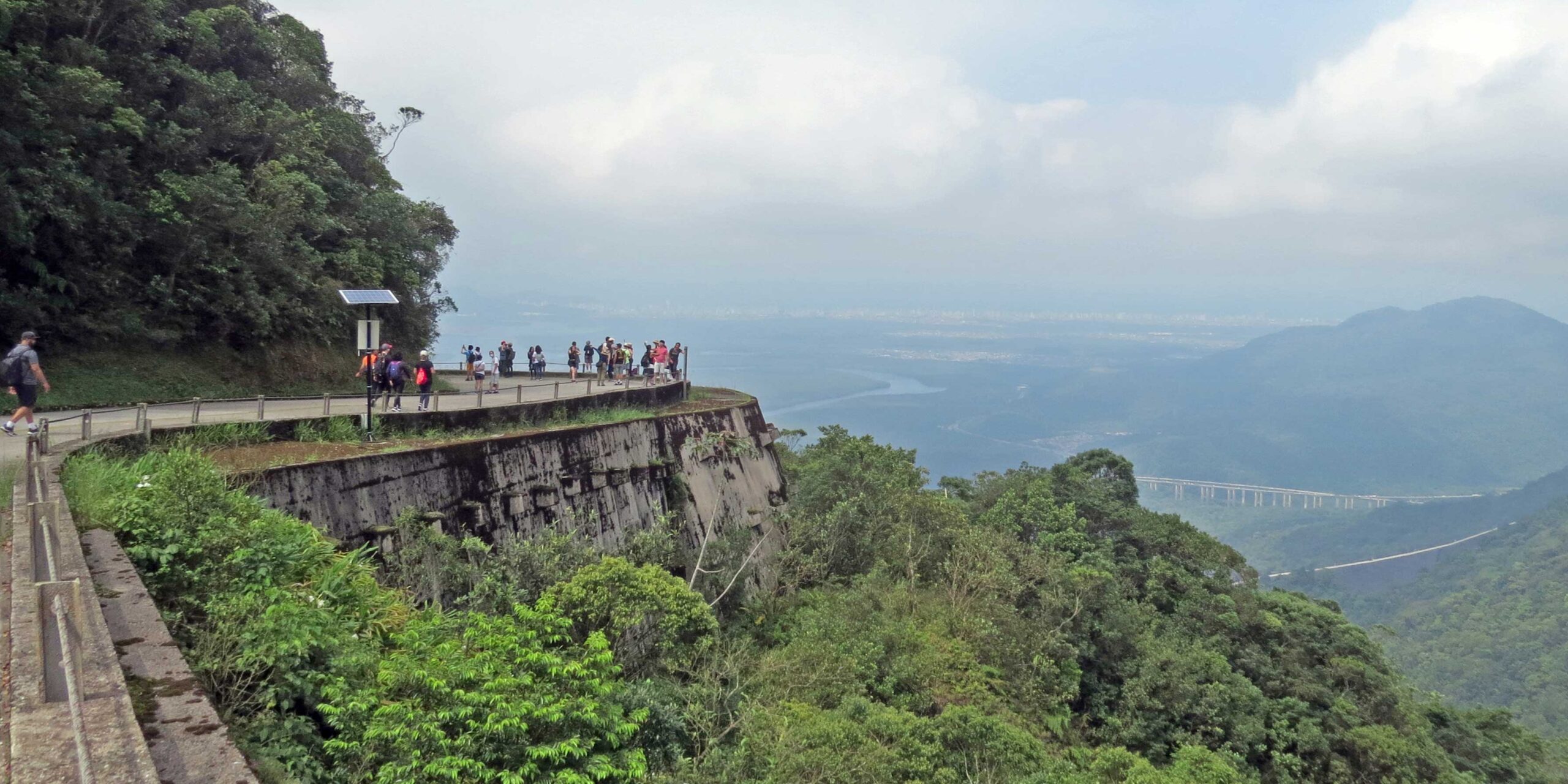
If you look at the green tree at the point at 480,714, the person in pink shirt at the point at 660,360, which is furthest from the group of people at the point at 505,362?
the green tree at the point at 480,714

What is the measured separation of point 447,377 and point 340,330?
7.83 meters

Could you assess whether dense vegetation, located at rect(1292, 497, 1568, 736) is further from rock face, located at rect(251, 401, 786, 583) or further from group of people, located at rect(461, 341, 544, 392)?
group of people, located at rect(461, 341, 544, 392)

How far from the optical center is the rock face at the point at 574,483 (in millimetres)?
12047

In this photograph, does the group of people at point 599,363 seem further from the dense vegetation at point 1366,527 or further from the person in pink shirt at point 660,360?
the dense vegetation at point 1366,527

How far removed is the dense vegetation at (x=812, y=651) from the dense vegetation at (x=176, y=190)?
37.5ft

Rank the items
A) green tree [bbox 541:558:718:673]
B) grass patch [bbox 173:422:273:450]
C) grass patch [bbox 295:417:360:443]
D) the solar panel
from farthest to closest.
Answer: grass patch [bbox 295:417:360:443] < the solar panel < green tree [bbox 541:558:718:673] < grass patch [bbox 173:422:273:450]

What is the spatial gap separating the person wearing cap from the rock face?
3.80m

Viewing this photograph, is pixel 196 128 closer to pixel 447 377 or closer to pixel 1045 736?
pixel 447 377

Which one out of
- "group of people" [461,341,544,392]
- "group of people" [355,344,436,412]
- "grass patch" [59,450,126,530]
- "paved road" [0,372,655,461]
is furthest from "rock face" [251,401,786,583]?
"group of people" [461,341,544,392]

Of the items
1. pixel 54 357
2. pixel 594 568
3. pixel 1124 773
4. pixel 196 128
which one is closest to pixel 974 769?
pixel 1124 773

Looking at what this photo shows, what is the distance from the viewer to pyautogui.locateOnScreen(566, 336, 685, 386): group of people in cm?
2858

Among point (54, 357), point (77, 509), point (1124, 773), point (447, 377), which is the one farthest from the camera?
point (447, 377)

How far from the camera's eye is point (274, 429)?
1362 cm

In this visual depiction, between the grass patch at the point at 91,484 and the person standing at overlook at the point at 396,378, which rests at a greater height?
the person standing at overlook at the point at 396,378
